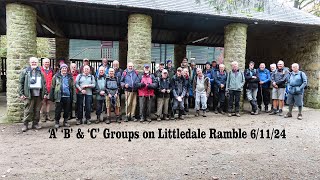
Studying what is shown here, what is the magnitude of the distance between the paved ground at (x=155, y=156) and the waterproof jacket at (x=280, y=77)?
229cm

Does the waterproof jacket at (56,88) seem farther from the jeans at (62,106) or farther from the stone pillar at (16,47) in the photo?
the stone pillar at (16,47)

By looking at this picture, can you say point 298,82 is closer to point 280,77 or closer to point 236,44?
point 280,77

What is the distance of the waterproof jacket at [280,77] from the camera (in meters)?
9.70

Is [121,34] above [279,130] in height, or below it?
above

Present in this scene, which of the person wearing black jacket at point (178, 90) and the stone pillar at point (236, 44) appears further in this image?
the stone pillar at point (236, 44)

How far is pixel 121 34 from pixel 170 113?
24.0ft

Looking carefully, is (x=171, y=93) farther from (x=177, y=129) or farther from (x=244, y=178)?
(x=244, y=178)

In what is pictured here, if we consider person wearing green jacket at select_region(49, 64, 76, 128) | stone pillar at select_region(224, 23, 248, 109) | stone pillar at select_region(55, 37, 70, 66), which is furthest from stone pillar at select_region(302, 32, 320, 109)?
stone pillar at select_region(55, 37, 70, 66)

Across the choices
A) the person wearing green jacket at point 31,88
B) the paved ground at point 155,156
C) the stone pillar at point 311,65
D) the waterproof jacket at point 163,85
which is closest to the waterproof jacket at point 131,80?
the waterproof jacket at point 163,85

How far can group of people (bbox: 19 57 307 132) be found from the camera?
295 inches

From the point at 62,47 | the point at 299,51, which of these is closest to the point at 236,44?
the point at 299,51

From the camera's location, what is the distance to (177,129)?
7.64 m

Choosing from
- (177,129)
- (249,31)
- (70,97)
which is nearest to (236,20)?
(249,31)

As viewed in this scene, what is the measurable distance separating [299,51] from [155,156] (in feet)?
31.2
